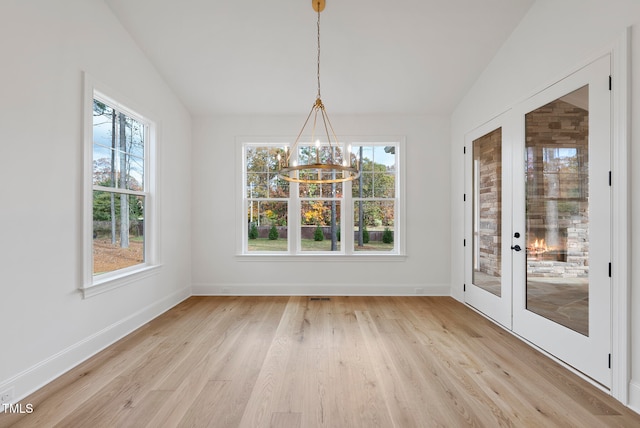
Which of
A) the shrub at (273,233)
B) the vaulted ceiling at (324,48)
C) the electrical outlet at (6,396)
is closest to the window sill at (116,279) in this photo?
the electrical outlet at (6,396)

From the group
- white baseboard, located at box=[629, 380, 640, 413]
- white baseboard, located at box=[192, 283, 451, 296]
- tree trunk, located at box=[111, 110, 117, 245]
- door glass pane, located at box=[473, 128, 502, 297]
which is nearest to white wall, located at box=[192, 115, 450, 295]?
white baseboard, located at box=[192, 283, 451, 296]

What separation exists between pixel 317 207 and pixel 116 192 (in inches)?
106

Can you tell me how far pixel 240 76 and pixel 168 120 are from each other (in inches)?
45.3

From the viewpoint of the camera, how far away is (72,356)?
256 cm

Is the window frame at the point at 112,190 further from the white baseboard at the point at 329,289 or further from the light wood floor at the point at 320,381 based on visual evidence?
the white baseboard at the point at 329,289

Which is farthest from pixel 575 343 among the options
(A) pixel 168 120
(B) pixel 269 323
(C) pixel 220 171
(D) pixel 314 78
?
(A) pixel 168 120

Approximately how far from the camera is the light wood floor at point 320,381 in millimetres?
1910

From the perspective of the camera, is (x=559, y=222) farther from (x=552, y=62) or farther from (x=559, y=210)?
Answer: (x=552, y=62)

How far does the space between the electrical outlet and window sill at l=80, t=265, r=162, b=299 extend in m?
0.80

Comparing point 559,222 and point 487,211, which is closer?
point 559,222

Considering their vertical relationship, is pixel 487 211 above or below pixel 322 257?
above

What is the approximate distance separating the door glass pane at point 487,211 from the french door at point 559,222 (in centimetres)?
2

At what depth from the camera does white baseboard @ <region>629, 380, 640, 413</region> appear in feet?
6.52

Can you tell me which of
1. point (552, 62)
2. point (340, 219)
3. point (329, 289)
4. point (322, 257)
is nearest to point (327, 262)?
point (322, 257)
